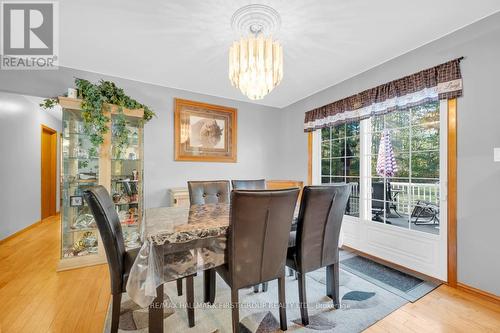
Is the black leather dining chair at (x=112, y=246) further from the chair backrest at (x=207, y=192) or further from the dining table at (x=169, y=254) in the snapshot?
the chair backrest at (x=207, y=192)

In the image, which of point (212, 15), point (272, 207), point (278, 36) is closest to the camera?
point (272, 207)

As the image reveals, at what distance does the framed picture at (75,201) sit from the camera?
8.62 feet

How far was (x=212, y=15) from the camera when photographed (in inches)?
73.6

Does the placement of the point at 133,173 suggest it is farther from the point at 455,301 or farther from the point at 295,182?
the point at 455,301

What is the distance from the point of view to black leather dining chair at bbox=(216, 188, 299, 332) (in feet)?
4.37

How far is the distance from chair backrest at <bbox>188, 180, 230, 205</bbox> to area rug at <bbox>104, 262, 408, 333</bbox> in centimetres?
86

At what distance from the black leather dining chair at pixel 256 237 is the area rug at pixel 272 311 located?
11.7 inches

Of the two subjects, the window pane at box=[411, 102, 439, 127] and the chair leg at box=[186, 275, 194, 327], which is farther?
the window pane at box=[411, 102, 439, 127]

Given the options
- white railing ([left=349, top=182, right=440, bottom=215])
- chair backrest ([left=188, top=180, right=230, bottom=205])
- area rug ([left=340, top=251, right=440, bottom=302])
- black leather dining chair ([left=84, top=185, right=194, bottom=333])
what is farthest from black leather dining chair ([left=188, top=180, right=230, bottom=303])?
area rug ([left=340, top=251, right=440, bottom=302])

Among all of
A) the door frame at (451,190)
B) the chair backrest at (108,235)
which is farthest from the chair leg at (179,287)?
the door frame at (451,190)

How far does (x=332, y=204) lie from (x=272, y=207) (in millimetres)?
579

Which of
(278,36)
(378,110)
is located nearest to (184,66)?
(278,36)

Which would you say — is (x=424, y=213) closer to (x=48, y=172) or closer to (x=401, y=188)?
(x=401, y=188)

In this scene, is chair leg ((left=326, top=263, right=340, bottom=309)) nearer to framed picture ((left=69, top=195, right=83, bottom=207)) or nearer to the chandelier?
the chandelier
